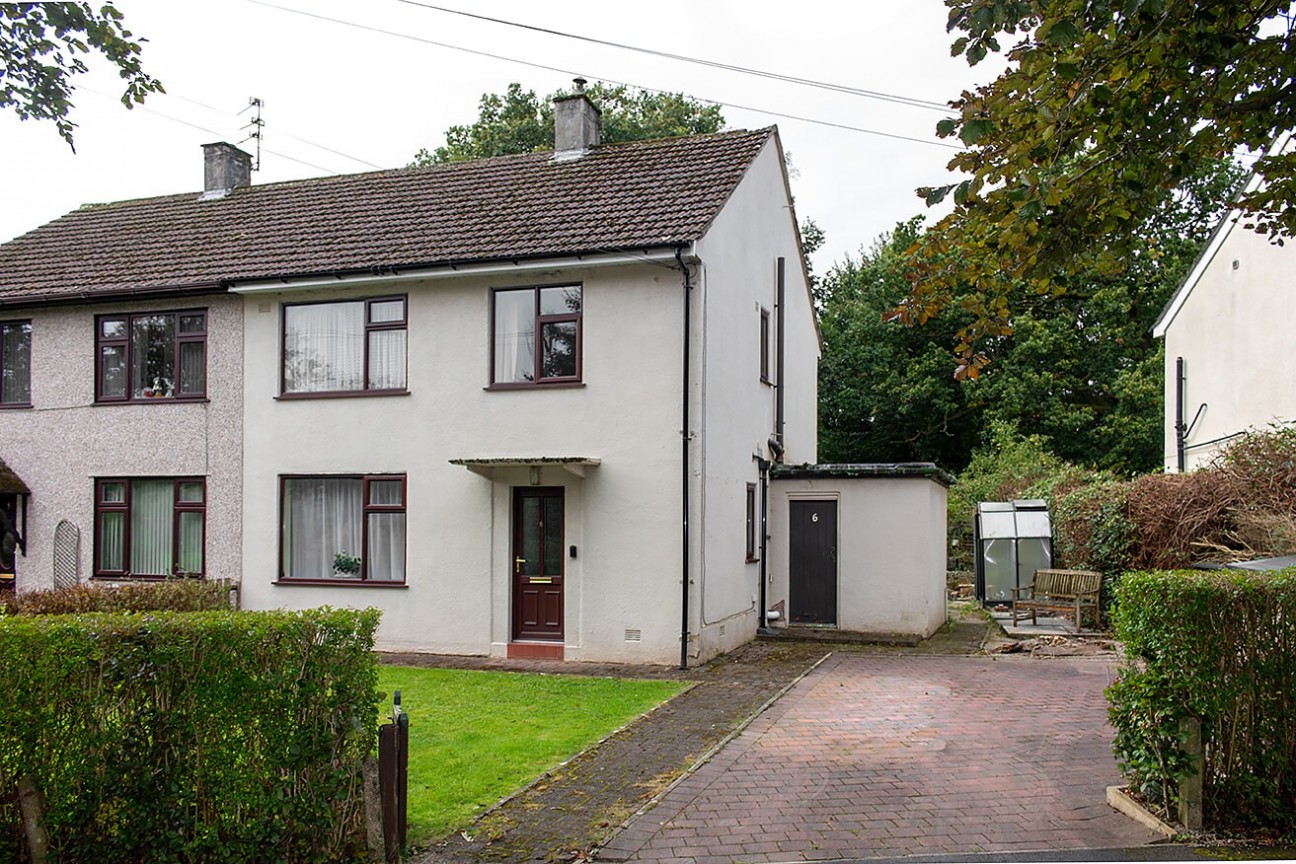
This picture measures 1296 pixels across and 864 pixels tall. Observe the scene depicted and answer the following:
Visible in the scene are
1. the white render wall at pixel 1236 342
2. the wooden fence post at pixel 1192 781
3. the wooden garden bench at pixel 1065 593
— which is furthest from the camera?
the white render wall at pixel 1236 342

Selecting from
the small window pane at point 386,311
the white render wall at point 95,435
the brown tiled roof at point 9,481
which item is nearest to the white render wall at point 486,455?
the small window pane at point 386,311

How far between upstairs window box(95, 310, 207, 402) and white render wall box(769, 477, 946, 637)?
424 inches

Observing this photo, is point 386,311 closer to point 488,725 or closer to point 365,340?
point 365,340

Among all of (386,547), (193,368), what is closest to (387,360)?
(386,547)

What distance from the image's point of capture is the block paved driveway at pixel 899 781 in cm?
688

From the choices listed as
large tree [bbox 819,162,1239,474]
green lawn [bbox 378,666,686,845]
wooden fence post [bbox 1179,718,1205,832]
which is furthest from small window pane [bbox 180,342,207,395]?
large tree [bbox 819,162,1239,474]

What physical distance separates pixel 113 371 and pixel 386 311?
561cm

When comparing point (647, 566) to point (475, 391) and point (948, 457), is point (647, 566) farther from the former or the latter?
point (948, 457)

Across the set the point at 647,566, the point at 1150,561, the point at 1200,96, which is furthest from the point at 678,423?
the point at 1150,561

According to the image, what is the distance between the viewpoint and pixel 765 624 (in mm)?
17844

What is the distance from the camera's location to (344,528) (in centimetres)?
1675

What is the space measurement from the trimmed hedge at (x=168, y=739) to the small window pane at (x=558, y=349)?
9517mm

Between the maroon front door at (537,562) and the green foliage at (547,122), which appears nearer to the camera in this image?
the maroon front door at (537,562)

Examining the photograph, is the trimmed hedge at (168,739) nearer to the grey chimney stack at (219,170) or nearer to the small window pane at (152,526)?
the small window pane at (152,526)
